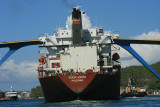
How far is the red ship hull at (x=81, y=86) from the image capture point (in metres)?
51.7

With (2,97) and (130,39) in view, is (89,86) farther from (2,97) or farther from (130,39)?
(2,97)

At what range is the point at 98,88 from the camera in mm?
53000

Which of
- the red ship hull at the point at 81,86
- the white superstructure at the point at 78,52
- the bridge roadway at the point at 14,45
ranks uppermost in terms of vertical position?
the bridge roadway at the point at 14,45

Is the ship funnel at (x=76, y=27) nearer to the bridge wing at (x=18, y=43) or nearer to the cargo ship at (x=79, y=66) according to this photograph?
the cargo ship at (x=79, y=66)

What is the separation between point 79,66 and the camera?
55.5m

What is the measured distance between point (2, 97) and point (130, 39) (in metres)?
75.2

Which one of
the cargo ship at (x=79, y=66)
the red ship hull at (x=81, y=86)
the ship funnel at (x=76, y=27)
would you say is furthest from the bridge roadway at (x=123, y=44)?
the red ship hull at (x=81, y=86)

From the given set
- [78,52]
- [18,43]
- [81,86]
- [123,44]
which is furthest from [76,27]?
[18,43]

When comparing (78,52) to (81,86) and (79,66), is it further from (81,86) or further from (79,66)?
(81,86)

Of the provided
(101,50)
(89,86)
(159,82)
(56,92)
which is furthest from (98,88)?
(159,82)

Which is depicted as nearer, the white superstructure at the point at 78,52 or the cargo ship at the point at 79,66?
the cargo ship at the point at 79,66

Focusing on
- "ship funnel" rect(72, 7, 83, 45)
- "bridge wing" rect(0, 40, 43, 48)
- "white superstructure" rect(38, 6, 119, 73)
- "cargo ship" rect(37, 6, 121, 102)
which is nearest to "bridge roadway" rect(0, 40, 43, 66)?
"bridge wing" rect(0, 40, 43, 48)

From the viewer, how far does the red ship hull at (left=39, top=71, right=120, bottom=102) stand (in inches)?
2035

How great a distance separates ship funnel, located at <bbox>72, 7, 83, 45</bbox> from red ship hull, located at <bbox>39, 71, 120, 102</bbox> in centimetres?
690
